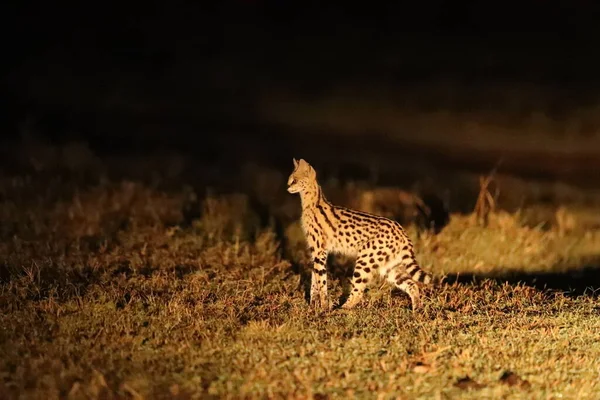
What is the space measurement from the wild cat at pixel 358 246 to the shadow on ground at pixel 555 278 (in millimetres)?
1321

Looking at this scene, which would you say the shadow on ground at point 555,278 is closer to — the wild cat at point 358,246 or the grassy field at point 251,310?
the grassy field at point 251,310

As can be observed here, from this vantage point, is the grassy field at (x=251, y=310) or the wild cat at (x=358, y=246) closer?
the grassy field at (x=251, y=310)

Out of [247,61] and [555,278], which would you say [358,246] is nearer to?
[555,278]

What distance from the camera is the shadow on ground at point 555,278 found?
1155 cm

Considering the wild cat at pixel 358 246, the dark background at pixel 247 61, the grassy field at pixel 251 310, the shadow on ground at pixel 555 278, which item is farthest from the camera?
the dark background at pixel 247 61

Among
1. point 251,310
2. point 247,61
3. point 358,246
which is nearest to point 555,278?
point 358,246

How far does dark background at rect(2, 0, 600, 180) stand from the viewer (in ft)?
73.7

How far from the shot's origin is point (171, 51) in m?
31.7

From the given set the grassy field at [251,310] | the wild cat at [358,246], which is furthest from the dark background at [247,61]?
the wild cat at [358,246]

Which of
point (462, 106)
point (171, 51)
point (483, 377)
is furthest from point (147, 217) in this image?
point (171, 51)

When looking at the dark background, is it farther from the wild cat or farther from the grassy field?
the wild cat

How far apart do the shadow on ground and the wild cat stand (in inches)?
52.0

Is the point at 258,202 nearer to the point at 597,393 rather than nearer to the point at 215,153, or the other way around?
the point at 215,153

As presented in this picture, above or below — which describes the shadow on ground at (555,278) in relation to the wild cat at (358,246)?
below
